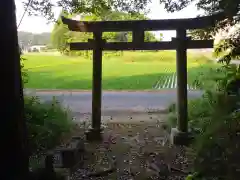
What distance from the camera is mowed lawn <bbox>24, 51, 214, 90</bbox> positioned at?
695 inches

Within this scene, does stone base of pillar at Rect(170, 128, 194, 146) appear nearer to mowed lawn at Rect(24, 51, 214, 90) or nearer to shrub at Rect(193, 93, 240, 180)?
shrub at Rect(193, 93, 240, 180)

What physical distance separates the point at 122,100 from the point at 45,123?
660 centimetres

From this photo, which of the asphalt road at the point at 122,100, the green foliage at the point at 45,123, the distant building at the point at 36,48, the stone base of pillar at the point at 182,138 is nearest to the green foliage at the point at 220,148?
the stone base of pillar at the point at 182,138

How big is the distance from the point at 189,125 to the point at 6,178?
498 cm

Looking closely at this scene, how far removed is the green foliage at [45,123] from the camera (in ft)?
21.4

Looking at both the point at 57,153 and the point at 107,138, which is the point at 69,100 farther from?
the point at 57,153

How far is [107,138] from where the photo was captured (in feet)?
25.2

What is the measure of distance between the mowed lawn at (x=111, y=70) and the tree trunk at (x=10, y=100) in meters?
11.3

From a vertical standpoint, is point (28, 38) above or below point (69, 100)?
above

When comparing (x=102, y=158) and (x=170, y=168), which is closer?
(x=170, y=168)

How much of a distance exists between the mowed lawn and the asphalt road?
1517mm

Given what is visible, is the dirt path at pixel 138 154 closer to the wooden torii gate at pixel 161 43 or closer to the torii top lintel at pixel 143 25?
the wooden torii gate at pixel 161 43

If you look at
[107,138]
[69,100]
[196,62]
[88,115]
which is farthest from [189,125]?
[196,62]

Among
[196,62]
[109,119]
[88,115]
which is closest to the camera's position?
[109,119]
